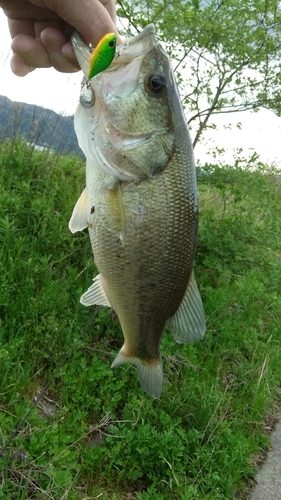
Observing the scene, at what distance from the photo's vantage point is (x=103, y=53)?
129 centimetres

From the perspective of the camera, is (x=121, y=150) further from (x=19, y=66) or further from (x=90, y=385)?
(x=90, y=385)

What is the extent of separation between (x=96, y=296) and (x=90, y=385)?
1.36 metres

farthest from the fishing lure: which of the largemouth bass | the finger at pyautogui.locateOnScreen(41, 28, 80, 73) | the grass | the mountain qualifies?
the mountain

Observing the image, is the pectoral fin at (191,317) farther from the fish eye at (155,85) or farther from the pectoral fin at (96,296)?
the fish eye at (155,85)

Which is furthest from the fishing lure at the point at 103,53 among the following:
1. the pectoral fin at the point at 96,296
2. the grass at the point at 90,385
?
the grass at the point at 90,385

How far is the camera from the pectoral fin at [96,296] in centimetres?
187

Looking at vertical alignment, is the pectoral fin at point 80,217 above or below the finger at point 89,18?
below

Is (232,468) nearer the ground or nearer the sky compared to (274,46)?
nearer the ground

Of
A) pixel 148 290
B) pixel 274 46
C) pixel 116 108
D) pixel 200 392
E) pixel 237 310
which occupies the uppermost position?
pixel 274 46

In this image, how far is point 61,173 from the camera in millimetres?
4559

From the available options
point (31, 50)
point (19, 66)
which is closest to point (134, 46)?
point (31, 50)

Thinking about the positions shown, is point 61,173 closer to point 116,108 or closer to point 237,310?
A: point 237,310

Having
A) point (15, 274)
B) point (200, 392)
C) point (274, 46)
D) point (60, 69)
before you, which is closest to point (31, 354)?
point (15, 274)

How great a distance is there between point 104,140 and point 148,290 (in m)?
0.58
